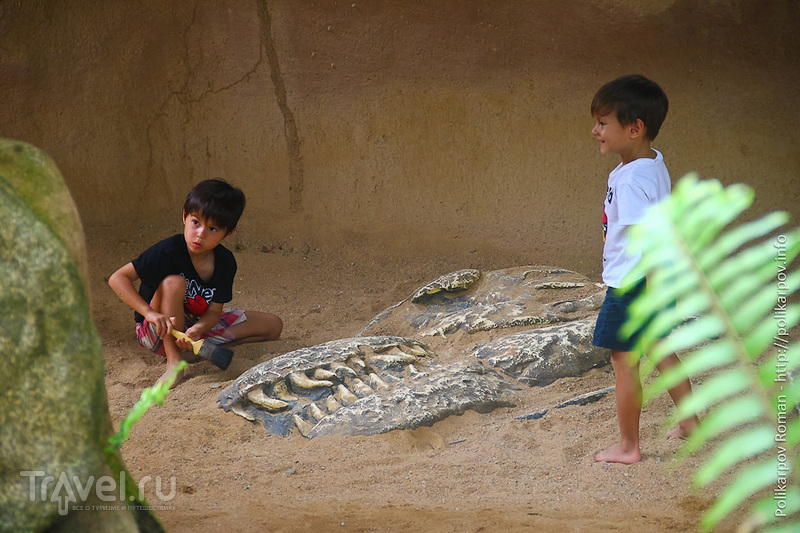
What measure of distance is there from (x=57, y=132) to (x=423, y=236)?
287cm

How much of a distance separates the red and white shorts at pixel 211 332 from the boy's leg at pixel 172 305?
0.40 feet

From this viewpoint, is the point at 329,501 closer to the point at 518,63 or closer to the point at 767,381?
the point at 767,381

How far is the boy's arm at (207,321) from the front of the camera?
3.79m

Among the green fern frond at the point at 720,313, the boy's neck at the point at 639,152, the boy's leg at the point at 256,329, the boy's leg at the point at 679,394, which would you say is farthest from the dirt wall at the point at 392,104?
the green fern frond at the point at 720,313

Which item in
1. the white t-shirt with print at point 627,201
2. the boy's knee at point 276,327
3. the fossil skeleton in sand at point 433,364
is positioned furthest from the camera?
the boy's knee at point 276,327

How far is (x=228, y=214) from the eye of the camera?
12.2 feet

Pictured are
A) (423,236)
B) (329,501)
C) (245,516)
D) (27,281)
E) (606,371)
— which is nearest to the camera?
(27,281)

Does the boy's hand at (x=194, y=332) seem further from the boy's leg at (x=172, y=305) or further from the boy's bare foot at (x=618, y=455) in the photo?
the boy's bare foot at (x=618, y=455)

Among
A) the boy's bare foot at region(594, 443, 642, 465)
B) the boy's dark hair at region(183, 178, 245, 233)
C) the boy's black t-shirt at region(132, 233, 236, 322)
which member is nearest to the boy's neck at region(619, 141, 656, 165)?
the boy's bare foot at region(594, 443, 642, 465)

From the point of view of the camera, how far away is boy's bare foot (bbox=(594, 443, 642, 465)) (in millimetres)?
2637

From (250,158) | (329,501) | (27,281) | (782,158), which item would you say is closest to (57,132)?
(250,158)

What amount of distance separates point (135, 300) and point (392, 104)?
9.38 feet

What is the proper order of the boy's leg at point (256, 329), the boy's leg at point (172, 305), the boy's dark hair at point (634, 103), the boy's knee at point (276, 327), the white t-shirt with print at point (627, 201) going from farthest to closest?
1. the boy's knee at point (276, 327)
2. the boy's leg at point (256, 329)
3. the boy's leg at point (172, 305)
4. the boy's dark hair at point (634, 103)
5. the white t-shirt with print at point (627, 201)

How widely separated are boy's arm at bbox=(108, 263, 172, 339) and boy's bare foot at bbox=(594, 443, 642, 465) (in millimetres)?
2101
